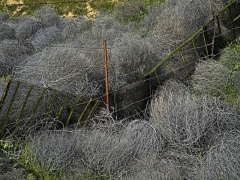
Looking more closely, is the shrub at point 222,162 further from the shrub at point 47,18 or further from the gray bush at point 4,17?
the gray bush at point 4,17

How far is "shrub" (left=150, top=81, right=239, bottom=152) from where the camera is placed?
4.89m

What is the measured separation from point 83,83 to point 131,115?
39.9 inches

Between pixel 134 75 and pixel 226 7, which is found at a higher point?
pixel 226 7

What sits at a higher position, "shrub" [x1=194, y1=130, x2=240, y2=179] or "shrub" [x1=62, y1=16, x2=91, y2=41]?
"shrub" [x1=194, y1=130, x2=240, y2=179]

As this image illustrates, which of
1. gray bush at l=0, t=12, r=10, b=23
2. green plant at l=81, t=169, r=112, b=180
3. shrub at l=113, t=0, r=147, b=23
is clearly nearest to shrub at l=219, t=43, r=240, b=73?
green plant at l=81, t=169, r=112, b=180

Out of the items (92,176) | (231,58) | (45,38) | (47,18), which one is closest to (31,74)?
(92,176)

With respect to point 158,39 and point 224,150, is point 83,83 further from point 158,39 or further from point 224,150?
point 224,150

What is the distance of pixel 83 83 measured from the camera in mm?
6480

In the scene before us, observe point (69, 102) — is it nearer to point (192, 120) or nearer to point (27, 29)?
point (192, 120)

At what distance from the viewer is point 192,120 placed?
16.3ft

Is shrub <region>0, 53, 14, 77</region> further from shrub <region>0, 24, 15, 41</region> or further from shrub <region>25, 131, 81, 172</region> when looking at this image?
shrub <region>25, 131, 81, 172</region>

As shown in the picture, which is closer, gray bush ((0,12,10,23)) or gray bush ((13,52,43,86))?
gray bush ((13,52,43,86))

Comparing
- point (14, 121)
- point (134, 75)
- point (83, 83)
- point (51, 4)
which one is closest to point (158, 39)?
point (134, 75)

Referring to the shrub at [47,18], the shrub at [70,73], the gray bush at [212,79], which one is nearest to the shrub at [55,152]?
the shrub at [70,73]
